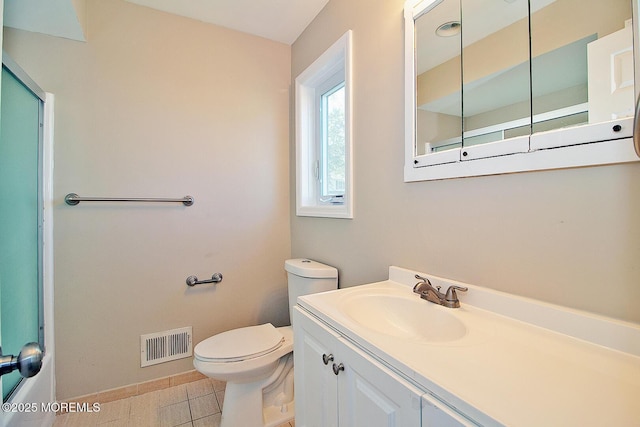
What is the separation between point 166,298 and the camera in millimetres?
1723

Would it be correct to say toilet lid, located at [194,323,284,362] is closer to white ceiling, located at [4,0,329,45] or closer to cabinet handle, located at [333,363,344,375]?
cabinet handle, located at [333,363,344,375]

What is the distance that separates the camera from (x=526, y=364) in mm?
568

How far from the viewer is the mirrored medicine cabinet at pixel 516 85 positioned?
25.2 inches

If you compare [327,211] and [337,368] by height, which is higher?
[327,211]

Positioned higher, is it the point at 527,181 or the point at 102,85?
the point at 102,85

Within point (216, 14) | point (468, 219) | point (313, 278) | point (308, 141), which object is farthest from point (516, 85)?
point (216, 14)

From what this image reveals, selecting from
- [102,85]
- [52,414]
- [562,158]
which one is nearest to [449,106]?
[562,158]

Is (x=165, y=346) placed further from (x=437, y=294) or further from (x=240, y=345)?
(x=437, y=294)

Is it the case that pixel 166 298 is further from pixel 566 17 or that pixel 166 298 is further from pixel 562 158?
pixel 566 17

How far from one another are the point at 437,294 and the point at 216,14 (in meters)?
1.99

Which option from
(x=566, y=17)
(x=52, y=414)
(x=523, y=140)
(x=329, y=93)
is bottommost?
(x=52, y=414)

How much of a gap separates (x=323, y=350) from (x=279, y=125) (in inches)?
64.8

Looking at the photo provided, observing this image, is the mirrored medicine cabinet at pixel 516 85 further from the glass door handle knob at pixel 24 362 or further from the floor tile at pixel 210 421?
the floor tile at pixel 210 421

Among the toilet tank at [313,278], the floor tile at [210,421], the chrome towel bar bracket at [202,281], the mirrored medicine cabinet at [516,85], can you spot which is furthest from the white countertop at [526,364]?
the chrome towel bar bracket at [202,281]
